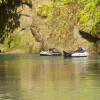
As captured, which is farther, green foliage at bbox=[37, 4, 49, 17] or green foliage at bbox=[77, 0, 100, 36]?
green foliage at bbox=[37, 4, 49, 17]

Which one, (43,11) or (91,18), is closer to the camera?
(91,18)

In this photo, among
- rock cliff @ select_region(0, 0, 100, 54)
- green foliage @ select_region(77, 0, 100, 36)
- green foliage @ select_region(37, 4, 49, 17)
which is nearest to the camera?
green foliage @ select_region(77, 0, 100, 36)

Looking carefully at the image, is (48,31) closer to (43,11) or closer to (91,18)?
(43,11)

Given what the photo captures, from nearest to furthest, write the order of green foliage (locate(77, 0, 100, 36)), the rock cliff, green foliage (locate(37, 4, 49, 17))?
1. green foliage (locate(77, 0, 100, 36))
2. the rock cliff
3. green foliage (locate(37, 4, 49, 17))

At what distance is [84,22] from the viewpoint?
5719 inches

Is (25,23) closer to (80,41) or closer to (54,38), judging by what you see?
(54,38)

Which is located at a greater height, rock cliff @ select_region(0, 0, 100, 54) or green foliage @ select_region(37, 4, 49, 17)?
green foliage @ select_region(37, 4, 49, 17)

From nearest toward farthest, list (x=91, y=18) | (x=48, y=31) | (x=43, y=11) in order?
(x=91, y=18), (x=48, y=31), (x=43, y=11)

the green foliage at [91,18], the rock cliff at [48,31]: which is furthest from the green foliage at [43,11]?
the green foliage at [91,18]

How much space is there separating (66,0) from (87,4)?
1656 cm

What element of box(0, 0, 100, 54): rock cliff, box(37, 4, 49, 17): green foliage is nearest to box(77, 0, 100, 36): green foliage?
box(0, 0, 100, 54): rock cliff

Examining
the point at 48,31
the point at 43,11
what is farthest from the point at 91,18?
the point at 43,11

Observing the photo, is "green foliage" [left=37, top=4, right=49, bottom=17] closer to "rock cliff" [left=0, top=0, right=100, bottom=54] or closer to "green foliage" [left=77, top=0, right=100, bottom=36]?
"rock cliff" [left=0, top=0, right=100, bottom=54]

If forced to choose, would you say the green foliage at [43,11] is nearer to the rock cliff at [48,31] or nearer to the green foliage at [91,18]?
the rock cliff at [48,31]
